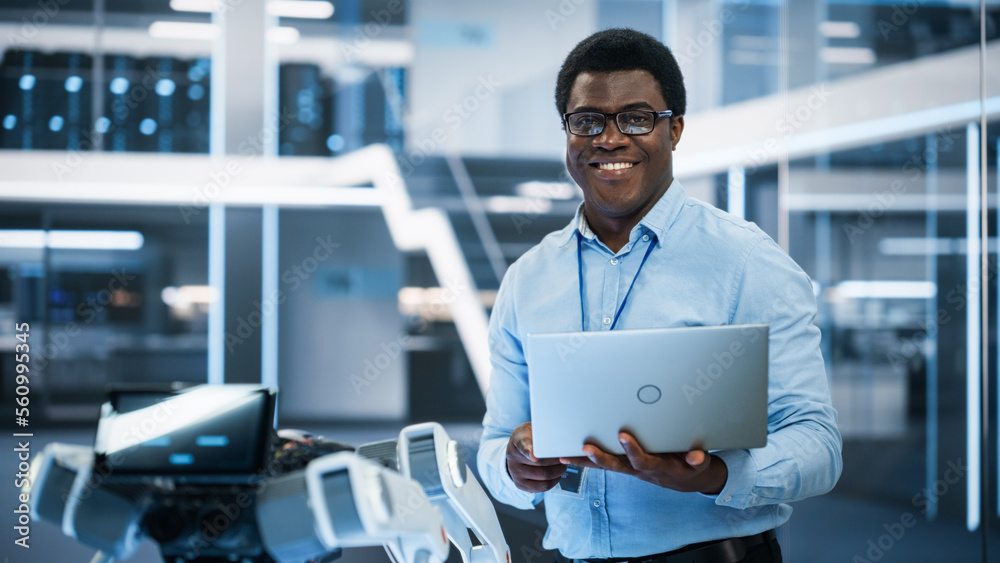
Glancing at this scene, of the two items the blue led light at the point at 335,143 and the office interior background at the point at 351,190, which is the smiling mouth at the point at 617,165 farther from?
the blue led light at the point at 335,143

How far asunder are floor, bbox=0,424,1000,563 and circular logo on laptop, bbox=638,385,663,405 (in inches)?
122

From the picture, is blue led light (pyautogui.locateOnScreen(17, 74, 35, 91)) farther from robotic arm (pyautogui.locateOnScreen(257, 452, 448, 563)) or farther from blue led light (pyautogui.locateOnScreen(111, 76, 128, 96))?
robotic arm (pyautogui.locateOnScreen(257, 452, 448, 563))

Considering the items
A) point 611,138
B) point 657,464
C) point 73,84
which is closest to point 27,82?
point 73,84

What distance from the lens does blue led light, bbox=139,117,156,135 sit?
5965 millimetres

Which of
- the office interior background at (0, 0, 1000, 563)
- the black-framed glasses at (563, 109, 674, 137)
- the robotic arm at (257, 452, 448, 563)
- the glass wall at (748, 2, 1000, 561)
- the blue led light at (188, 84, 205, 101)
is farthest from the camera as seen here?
the blue led light at (188, 84, 205, 101)

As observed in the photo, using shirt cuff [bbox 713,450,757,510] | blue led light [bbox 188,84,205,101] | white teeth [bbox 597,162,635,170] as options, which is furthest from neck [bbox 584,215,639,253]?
blue led light [bbox 188,84,205,101]

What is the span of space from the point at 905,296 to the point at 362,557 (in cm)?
369

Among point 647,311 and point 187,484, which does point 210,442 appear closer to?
point 187,484

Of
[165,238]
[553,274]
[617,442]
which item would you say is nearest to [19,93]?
[165,238]

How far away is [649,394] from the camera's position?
118 cm

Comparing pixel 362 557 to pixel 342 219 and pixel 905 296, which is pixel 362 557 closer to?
pixel 342 219

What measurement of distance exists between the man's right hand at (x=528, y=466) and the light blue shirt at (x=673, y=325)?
0.10 meters

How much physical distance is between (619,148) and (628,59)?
0.55ft

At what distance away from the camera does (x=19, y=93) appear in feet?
19.8
